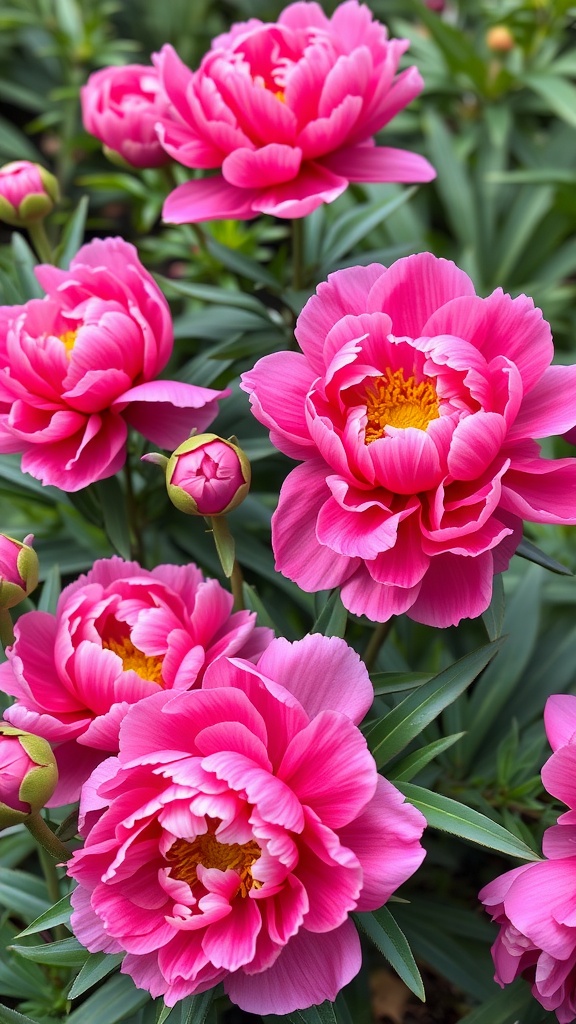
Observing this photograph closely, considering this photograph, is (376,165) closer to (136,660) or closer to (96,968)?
(136,660)

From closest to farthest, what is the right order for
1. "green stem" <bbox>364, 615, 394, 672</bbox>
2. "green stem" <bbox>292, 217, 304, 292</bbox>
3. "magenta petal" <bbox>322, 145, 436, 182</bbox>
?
"green stem" <bbox>364, 615, 394, 672</bbox> → "magenta petal" <bbox>322, 145, 436, 182</bbox> → "green stem" <bbox>292, 217, 304, 292</bbox>

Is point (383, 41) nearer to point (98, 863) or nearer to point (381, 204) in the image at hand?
point (381, 204)

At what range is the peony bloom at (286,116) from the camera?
820 mm

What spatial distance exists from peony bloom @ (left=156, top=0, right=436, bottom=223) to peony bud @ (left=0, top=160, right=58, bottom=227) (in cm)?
14

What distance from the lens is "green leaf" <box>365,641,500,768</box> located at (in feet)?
2.20

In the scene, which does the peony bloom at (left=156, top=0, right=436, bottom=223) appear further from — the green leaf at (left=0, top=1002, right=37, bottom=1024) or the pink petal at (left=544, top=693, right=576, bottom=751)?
the green leaf at (left=0, top=1002, right=37, bottom=1024)

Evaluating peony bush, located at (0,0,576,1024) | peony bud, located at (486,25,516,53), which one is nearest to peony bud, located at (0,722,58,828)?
peony bush, located at (0,0,576,1024)

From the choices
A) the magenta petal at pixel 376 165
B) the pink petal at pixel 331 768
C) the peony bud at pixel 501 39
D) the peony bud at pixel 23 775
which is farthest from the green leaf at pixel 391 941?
the peony bud at pixel 501 39

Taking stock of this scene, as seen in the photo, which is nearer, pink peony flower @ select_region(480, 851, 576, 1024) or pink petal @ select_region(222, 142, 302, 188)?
pink peony flower @ select_region(480, 851, 576, 1024)

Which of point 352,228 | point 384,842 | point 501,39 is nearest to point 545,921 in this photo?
point 384,842

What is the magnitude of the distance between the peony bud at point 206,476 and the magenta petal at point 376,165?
37 centimetres

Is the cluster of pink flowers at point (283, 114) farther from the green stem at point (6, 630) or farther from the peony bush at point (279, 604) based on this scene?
the green stem at point (6, 630)

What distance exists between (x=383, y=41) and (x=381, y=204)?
0.81ft

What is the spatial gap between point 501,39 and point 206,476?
4.19 feet
